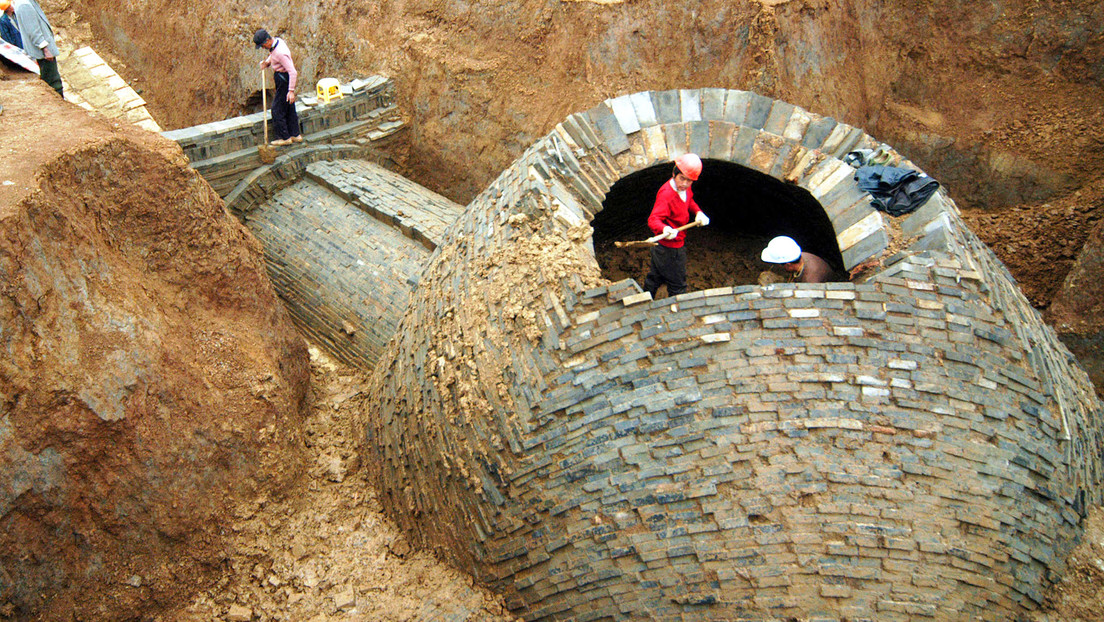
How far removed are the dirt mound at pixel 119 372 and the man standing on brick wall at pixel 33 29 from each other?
138 centimetres

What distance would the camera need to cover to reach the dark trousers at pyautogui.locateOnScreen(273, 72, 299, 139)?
10.5 m

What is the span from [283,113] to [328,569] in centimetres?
637

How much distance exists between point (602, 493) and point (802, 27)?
8293 mm

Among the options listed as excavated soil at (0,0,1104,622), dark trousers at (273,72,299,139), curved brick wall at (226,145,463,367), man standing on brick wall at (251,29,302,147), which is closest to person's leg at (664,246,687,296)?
excavated soil at (0,0,1104,622)

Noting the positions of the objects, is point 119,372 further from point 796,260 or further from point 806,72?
point 806,72

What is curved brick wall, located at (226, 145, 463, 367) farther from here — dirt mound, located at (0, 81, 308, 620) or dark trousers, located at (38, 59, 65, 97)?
dark trousers, located at (38, 59, 65, 97)

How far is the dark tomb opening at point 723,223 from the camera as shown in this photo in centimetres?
729

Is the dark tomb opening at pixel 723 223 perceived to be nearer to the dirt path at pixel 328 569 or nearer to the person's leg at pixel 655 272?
the person's leg at pixel 655 272

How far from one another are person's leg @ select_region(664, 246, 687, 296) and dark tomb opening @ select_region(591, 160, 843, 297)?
77cm

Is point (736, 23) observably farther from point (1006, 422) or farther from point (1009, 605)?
point (1009, 605)

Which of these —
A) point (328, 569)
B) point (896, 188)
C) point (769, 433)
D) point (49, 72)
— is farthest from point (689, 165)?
point (49, 72)

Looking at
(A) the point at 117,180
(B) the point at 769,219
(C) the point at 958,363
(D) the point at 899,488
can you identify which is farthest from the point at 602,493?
(A) the point at 117,180

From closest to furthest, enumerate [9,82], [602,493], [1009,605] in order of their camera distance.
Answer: [1009,605]
[602,493]
[9,82]

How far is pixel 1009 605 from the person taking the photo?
511 centimetres
